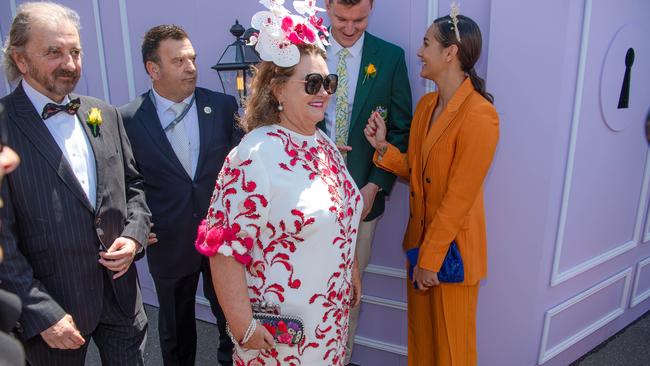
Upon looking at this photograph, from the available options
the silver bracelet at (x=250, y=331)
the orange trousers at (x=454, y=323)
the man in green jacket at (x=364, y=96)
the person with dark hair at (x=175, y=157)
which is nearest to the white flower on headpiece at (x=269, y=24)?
the man in green jacket at (x=364, y=96)

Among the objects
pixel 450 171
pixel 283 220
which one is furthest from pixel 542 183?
pixel 283 220

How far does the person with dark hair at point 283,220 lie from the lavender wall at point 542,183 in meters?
1.24

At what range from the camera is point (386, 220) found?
3072 millimetres

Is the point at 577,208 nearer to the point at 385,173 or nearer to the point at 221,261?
the point at 385,173

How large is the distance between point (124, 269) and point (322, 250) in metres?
0.98

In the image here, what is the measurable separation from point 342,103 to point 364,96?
14cm

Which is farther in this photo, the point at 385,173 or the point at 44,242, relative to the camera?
the point at 385,173

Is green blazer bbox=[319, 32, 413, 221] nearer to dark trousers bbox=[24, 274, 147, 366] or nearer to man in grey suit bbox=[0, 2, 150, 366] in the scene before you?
man in grey suit bbox=[0, 2, 150, 366]

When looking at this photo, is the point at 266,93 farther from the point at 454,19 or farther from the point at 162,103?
the point at 162,103

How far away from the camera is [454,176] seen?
2064 mm

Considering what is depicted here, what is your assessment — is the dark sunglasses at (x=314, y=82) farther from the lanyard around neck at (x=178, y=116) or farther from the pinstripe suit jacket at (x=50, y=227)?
the lanyard around neck at (x=178, y=116)

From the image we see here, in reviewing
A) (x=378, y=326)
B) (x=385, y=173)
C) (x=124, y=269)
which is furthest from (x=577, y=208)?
(x=124, y=269)

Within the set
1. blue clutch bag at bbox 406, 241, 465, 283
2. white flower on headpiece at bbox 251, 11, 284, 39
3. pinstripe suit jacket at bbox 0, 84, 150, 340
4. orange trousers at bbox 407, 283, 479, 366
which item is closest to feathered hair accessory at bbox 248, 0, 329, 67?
white flower on headpiece at bbox 251, 11, 284, 39

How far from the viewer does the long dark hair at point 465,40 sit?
2113 mm
